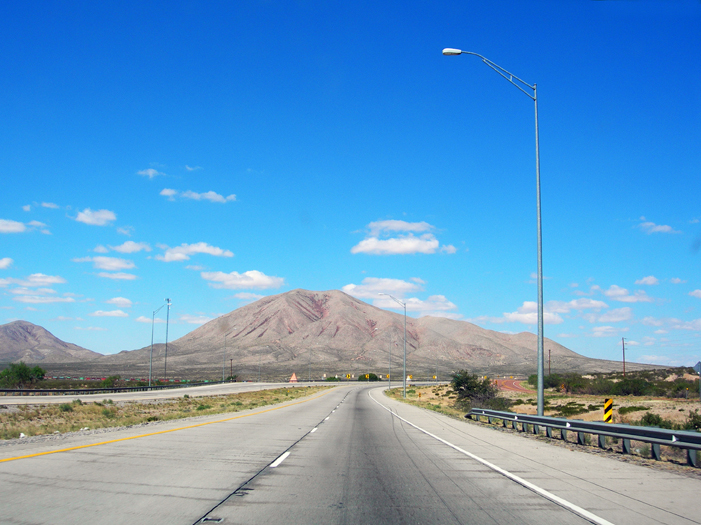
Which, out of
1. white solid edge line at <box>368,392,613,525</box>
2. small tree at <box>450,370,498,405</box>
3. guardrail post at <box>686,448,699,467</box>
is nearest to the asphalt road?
white solid edge line at <box>368,392,613,525</box>

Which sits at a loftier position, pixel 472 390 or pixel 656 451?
pixel 656 451

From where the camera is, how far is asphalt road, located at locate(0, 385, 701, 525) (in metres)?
6.72

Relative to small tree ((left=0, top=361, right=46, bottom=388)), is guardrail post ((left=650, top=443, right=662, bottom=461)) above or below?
above

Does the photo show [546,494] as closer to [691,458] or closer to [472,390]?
[691,458]

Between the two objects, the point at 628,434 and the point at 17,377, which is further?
the point at 17,377

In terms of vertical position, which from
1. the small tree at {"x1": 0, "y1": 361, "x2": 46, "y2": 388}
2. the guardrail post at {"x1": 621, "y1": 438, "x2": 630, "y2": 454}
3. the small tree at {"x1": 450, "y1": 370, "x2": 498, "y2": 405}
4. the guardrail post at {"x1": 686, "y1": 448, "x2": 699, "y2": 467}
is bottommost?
the small tree at {"x1": 0, "y1": 361, "x2": 46, "y2": 388}

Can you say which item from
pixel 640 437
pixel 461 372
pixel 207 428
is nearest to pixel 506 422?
pixel 640 437

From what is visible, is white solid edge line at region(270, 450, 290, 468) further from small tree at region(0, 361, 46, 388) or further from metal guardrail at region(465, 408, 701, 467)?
small tree at region(0, 361, 46, 388)

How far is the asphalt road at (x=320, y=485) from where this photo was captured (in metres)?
6.72

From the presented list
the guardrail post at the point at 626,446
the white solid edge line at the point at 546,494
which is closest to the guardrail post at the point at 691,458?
the guardrail post at the point at 626,446

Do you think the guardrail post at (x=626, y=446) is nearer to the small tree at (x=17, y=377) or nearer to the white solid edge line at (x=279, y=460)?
the white solid edge line at (x=279, y=460)

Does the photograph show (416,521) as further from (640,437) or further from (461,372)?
(461,372)

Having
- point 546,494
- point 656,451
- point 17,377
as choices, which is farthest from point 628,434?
point 17,377

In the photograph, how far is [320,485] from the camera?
8.69m
